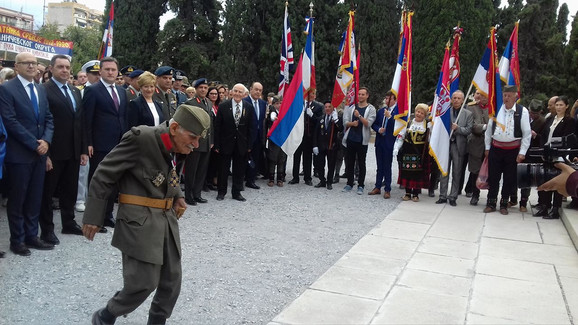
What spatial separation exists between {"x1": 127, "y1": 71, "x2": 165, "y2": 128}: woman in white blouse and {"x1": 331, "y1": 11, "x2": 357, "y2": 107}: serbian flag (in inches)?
180

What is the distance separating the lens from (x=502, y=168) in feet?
28.4

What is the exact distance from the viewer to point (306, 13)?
2859 centimetres

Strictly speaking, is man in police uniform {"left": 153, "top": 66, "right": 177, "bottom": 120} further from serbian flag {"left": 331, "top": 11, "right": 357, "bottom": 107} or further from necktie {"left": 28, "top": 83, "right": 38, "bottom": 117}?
serbian flag {"left": 331, "top": 11, "right": 357, "bottom": 107}

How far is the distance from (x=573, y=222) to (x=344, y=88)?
188 inches

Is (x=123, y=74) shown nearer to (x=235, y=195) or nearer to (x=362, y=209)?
(x=235, y=195)

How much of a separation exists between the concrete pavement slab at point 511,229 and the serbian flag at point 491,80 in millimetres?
1537

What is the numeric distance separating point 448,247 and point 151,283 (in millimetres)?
4341

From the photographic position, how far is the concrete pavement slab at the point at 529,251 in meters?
6.14

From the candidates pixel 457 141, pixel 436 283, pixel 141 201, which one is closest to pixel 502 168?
pixel 457 141

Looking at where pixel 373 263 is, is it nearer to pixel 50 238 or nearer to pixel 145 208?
pixel 145 208

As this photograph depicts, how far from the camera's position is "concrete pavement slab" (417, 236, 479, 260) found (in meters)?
6.20

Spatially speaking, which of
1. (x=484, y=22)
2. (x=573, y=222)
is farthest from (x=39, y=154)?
(x=484, y=22)

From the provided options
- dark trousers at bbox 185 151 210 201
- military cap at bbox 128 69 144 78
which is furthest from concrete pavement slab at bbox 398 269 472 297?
military cap at bbox 128 69 144 78

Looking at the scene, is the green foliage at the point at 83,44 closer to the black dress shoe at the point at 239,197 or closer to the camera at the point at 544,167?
the black dress shoe at the point at 239,197
